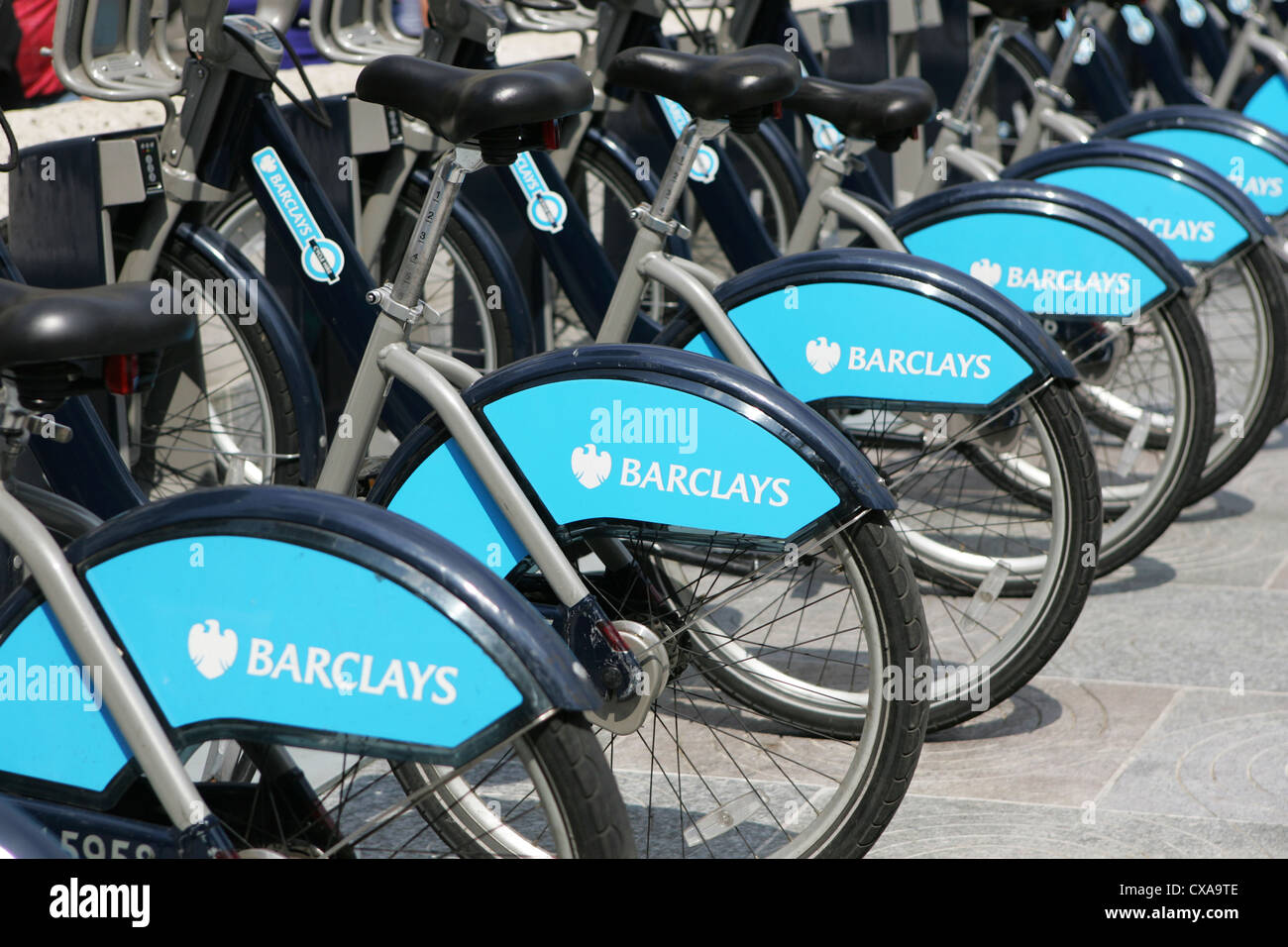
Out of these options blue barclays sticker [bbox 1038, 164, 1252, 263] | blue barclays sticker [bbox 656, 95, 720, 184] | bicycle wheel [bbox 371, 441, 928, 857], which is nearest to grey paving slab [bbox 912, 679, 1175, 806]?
bicycle wheel [bbox 371, 441, 928, 857]

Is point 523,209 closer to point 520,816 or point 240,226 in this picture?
point 240,226

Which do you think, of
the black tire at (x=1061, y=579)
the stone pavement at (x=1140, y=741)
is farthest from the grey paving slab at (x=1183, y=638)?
the black tire at (x=1061, y=579)

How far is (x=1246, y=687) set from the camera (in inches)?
152

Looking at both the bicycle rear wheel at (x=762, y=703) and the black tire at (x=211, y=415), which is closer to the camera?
the bicycle rear wheel at (x=762, y=703)

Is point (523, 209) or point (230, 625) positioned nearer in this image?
point (230, 625)

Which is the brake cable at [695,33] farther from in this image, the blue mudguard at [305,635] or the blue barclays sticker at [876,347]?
the blue mudguard at [305,635]

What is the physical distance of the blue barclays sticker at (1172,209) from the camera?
15.5ft

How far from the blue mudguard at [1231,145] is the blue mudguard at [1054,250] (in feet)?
4.63

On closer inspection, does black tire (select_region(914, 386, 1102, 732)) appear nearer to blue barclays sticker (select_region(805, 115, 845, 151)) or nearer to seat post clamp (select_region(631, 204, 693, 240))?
seat post clamp (select_region(631, 204, 693, 240))

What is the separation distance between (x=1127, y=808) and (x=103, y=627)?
78.5 inches

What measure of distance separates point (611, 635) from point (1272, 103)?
5839mm

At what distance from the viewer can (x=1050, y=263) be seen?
4160mm

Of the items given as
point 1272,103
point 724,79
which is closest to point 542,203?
point 724,79
